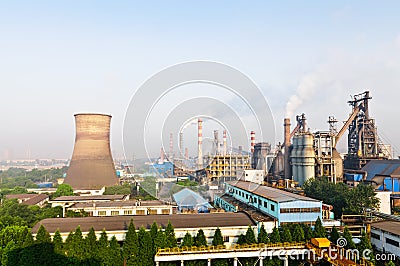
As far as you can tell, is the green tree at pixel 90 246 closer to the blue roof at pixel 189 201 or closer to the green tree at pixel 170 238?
the green tree at pixel 170 238

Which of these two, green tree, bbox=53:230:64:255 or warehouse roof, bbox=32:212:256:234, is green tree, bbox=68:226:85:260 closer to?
green tree, bbox=53:230:64:255

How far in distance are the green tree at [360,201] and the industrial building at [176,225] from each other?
6998mm

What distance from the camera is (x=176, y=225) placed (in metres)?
12.4

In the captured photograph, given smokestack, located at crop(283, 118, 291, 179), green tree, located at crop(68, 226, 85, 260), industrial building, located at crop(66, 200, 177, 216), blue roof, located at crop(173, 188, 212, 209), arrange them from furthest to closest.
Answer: smokestack, located at crop(283, 118, 291, 179) < blue roof, located at crop(173, 188, 212, 209) < industrial building, located at crop(66, 200, 177, 216) < green tree, located at crop(68, 226, 85, 260)

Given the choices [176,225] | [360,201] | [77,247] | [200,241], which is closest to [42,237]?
[77,247]

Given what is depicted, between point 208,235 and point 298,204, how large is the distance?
4.68m

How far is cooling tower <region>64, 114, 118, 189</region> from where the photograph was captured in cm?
2809

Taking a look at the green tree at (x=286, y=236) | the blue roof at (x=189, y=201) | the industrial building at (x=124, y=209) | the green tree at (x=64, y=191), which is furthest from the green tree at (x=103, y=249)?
the green tree at (x=64, y=191)

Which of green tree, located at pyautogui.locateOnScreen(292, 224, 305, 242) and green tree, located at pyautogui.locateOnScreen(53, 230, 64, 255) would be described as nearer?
green tree, located at pyautogui.locateOnScreen(53, 230, 64, 255)

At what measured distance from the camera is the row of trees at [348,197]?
16.8m

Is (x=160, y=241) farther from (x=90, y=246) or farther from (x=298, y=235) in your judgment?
(x=298, y=235)

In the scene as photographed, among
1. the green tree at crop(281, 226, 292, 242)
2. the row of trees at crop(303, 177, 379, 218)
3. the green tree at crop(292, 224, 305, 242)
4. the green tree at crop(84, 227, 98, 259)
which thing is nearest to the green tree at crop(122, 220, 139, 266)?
the green tree at crop(84, 227, 98, 259)

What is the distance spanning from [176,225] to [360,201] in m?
10.9

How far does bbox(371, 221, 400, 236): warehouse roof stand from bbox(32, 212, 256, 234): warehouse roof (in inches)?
208
